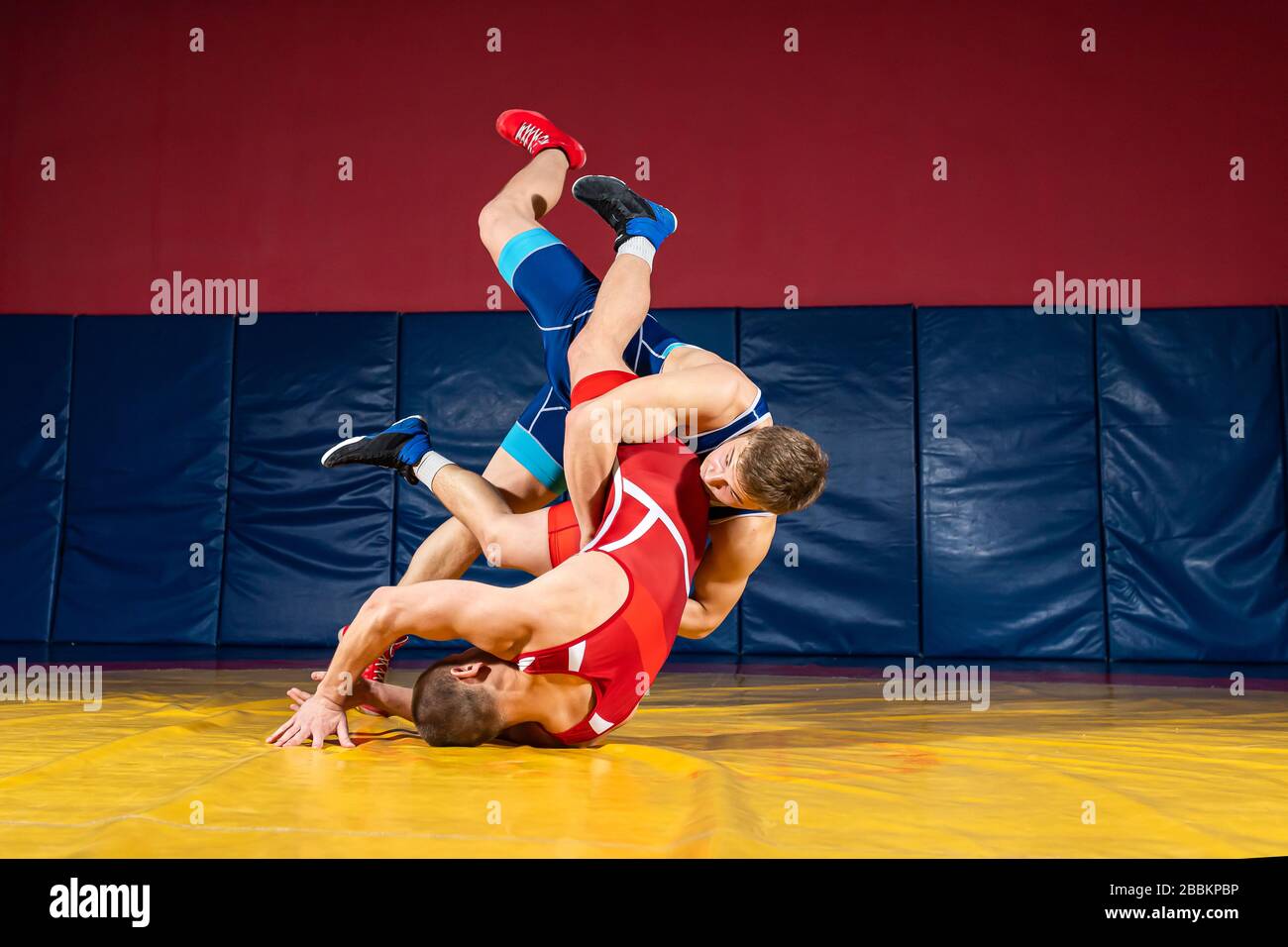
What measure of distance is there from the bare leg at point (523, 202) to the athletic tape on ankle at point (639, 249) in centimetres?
33

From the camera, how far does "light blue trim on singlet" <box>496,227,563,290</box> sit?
2975 millimetres

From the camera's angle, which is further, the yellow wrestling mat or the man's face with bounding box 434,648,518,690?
the man's face with bounding box 434,648,518,690

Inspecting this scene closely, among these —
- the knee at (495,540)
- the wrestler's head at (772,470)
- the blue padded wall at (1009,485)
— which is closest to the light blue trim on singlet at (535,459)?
the knee at (495,540)

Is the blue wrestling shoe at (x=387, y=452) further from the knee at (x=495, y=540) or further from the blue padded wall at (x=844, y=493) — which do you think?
the blue padded wall at (x=844, y=493)

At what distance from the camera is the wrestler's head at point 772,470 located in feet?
7.28

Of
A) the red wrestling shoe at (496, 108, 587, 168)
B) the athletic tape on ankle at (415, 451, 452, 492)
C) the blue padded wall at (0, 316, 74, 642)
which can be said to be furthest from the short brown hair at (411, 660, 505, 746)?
the blue padded wall at (0, 316, 74, 642)

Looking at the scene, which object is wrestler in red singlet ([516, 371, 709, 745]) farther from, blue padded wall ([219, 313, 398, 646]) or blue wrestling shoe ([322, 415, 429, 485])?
blue padded wall ([219, 313, 398, 646])

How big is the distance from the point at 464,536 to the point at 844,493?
10.2 ft

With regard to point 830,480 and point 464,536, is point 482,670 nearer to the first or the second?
point 464,536

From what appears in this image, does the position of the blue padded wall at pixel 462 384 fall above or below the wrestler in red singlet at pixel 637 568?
above

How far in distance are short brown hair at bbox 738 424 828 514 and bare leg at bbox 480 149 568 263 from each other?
3.64ft

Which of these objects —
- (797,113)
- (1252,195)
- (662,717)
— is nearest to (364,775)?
(662,717)

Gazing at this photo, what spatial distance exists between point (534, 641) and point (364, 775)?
386mm

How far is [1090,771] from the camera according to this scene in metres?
2.07
